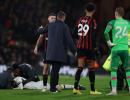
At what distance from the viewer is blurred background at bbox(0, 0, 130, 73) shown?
25328mm

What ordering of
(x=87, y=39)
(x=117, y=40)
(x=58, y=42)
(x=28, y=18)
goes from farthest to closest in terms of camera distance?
(x=28, y=18), (x=58, y=42), (x=87, y=39), (x=117, y=40)

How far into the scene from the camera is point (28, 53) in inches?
993

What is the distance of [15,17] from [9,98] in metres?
15.7

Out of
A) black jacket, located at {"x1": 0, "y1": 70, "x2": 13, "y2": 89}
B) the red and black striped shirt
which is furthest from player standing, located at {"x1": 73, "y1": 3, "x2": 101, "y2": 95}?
black jacket, located at {"x1": 0, "y1": 70, "x2": 13, "y2": 89}

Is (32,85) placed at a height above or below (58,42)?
below

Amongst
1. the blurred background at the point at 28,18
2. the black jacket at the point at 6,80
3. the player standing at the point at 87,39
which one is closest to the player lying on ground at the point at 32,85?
the black jacket at the point at 6,80

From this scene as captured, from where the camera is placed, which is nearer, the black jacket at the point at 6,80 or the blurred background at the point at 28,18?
→ the black jacket at the point at 6,80

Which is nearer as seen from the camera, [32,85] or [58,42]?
[58,42]

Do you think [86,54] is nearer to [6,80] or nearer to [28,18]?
[6,80]

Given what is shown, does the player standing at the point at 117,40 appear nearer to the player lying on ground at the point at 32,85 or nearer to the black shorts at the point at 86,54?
the black shorts at the point at 86,54

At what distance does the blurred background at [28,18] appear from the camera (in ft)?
83.1

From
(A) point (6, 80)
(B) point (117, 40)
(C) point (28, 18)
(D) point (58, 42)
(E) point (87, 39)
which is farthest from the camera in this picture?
(C) point (28, 18)

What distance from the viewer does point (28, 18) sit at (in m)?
26.7

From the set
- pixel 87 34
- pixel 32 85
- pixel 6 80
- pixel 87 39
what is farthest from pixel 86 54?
pixel 6 80
